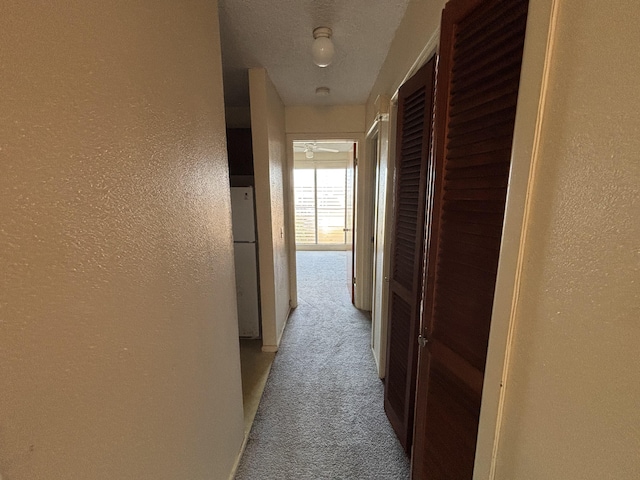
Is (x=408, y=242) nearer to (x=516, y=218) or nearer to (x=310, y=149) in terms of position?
(x=516, y=218)

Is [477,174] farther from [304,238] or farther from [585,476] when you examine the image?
[304,238]

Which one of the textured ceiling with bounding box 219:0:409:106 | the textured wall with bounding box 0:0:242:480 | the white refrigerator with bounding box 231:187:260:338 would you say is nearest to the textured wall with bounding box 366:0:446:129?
the textured ceiling with bounding box 219:0:409:106

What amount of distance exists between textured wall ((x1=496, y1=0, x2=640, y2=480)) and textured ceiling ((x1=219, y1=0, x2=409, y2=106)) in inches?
51.0

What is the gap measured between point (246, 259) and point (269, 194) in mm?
687

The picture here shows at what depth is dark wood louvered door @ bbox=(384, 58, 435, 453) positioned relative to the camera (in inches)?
50.6

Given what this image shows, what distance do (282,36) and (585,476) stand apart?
2196 millimetres

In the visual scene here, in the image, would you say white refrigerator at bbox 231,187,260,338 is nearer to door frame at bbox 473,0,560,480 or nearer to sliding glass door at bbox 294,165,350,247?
door frame at bbox 473,0,560,480

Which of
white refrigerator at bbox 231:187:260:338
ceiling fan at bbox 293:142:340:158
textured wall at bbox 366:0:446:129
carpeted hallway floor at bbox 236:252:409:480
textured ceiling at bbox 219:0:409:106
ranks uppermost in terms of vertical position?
ceiling fan at bbox 293:142:340:158

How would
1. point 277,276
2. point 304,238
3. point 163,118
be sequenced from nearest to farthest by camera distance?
point 163,118
point 277,276
point 304,238

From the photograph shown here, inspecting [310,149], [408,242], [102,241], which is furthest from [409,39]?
[310,149]

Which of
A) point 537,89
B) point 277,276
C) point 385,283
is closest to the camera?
point 537,89

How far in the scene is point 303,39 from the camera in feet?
5.82

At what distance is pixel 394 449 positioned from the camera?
5.22 feet

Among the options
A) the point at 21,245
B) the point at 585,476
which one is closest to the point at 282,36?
the point at 21,245
